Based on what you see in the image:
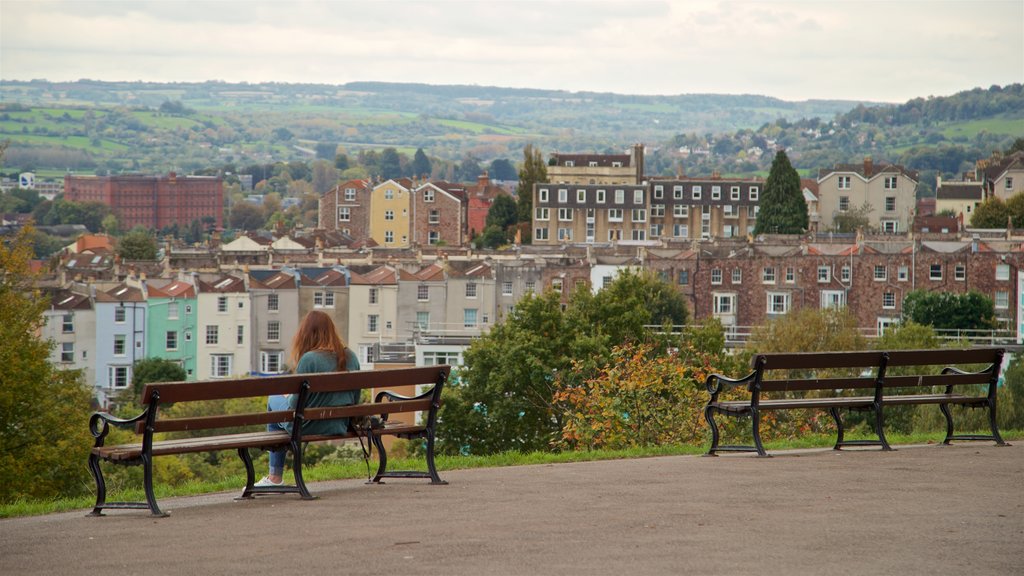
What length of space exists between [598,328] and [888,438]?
2121cm

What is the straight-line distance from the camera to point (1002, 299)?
81562 mm

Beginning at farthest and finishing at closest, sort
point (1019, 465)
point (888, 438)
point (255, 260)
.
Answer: point (255, 260) < point (888, 438) < point (1019, 465)

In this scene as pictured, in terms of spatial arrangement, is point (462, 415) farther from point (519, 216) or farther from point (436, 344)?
point (519, 216)

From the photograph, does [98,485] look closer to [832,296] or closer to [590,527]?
[590,527]

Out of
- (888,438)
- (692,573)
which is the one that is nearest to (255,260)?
(888,438)

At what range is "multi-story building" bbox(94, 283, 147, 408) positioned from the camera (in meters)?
81.6

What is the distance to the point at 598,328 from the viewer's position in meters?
37.6

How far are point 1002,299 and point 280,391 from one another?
7559cm

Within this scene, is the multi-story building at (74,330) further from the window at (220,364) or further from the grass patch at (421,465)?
the grass patch at (421,465)

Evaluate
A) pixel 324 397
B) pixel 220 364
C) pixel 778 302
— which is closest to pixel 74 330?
pixel 220 364

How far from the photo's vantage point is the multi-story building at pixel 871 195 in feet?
435

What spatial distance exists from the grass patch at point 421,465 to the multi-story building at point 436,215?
417ft

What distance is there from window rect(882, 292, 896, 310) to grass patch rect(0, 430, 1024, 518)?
6856 centimetres

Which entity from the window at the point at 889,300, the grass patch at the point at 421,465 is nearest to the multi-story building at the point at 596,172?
the window at the point at 889,300
